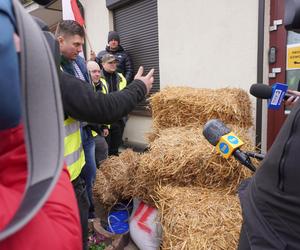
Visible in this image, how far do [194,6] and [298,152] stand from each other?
3.61 m

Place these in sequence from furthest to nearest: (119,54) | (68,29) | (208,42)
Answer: (119,54)
(208,42)
(68,29)

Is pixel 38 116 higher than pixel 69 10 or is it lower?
lower

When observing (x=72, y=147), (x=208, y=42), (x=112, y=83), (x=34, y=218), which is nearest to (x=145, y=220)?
(x=72, y=147)

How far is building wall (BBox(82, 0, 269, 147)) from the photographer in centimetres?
356

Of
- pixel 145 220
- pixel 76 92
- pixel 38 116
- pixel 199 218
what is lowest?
pixel 145 220

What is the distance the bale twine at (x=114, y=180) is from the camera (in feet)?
10.0

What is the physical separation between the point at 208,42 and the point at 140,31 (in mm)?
1852

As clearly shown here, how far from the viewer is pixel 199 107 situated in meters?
3.18

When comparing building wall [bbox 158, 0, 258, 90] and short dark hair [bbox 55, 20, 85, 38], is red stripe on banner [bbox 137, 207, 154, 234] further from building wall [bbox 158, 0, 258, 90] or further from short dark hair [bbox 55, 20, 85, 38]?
building wall [bbox 158, 0, 258, 90]

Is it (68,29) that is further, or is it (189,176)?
(189,176)

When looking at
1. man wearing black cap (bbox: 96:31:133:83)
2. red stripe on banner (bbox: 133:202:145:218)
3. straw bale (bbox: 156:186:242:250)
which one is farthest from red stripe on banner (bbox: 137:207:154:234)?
man wearing black cap (bbox: 96:31:133:83)

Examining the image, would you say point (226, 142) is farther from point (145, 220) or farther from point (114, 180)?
point (114, 180)

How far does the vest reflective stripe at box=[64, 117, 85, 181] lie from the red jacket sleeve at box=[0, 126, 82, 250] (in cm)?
114

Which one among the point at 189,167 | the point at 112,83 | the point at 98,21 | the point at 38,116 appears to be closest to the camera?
the point at 38,116
